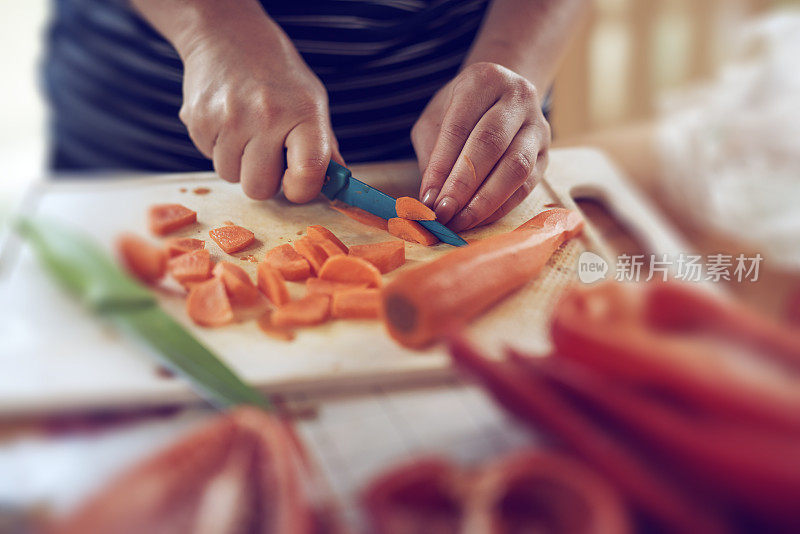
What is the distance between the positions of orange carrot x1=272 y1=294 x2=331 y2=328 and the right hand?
0.20m

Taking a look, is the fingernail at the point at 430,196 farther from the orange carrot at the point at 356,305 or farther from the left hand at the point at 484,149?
the orange carrot at the point at 356,305

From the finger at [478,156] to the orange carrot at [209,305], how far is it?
0.26 meters

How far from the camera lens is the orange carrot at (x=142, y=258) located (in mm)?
502

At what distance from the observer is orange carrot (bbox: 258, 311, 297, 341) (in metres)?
0.56

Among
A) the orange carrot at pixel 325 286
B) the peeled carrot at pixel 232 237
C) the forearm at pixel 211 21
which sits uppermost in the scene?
the forearm at pixel 211 21

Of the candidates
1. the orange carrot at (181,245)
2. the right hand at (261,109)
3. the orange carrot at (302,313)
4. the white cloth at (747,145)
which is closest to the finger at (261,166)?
the right hand at (261,109)

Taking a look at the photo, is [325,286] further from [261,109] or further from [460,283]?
[261,109]

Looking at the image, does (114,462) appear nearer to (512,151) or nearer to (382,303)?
(382,303)

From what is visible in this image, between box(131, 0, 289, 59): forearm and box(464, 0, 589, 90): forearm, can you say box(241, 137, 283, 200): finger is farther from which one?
box(464, 0, 589, 90): forearm

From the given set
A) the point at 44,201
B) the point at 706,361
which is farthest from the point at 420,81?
the point at 706,361

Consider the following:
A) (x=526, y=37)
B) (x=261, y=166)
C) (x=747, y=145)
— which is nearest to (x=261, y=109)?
(x=261, y=166)

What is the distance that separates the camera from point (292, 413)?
0.48 metres

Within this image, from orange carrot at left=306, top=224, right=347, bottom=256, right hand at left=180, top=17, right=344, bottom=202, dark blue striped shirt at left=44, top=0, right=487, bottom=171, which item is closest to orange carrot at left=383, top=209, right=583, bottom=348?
orange carrot at left=306, top=224, right=347, bottom=256

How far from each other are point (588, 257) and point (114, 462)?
0.51m
